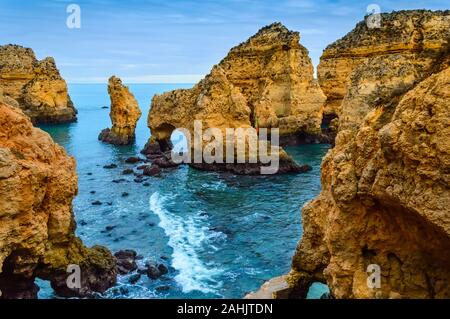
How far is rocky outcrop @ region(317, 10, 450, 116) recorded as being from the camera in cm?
5828

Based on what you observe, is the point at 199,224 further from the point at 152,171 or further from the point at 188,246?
the point at 152,171

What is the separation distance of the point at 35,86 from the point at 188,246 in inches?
2981

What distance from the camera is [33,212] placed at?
1698 cm

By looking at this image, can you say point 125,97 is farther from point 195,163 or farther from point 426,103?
point 426,103

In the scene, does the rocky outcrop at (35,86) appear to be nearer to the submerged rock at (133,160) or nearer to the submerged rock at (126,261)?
the submerged rock at (133,160)

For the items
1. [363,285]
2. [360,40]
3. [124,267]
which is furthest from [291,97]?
[363,285]

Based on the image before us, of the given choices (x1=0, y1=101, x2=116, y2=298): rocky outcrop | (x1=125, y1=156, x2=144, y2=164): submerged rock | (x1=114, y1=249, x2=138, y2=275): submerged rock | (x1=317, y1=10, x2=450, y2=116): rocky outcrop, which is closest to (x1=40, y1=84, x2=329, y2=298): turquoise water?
(x1=114, y1=249, x2=138, y2=275): submerged rock

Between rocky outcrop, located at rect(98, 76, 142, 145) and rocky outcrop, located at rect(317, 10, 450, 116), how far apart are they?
3141 cm

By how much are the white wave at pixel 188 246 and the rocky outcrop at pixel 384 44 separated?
29.1 metres

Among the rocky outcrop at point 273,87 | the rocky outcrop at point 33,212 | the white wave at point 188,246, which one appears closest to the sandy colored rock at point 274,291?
the white wave at point 188,246

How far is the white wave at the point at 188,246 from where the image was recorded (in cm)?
2420

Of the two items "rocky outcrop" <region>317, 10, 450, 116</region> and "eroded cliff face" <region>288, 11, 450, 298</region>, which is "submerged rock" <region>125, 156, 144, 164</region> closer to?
"rocky outcrop" <region>317, 10, 450, 116</region>
